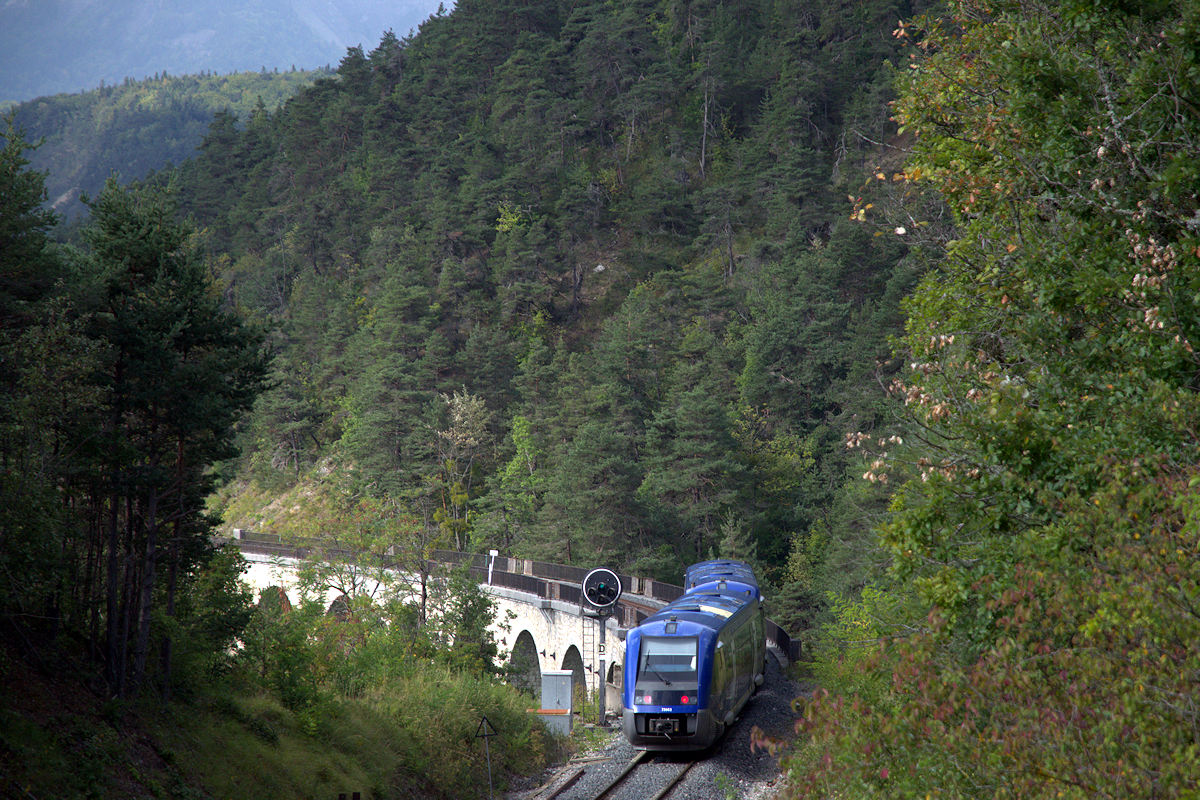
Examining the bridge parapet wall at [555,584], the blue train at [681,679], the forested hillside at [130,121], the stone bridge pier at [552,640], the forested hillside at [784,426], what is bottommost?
the stone bridge pier at [552,640]

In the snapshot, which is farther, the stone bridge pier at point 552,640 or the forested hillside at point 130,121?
the forested hillside at point 130,121

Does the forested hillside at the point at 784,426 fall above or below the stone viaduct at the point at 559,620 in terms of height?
above

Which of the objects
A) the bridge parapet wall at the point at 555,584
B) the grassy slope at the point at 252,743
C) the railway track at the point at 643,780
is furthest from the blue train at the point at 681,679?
the bridge parapet wall at the point at 555,584

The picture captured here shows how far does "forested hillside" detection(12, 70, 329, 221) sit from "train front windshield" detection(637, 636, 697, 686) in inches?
5510

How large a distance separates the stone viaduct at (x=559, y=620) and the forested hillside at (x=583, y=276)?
146 inches

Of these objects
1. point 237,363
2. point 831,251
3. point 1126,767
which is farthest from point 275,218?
point 1126,767

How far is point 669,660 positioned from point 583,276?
52.7 m

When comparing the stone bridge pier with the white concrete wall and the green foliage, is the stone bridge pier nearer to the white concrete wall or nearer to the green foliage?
the white concrete wall

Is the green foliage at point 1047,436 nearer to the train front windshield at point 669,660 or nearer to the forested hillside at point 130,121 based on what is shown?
the train front windshield at point 669,660

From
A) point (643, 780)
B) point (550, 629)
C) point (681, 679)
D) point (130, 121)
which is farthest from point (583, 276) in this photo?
point (130, 121)

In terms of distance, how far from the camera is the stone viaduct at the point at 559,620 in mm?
25469

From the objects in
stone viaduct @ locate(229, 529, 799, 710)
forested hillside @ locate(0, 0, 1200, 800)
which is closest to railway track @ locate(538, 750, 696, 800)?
forested hillside @ locate(0, 0, 1200, 800)

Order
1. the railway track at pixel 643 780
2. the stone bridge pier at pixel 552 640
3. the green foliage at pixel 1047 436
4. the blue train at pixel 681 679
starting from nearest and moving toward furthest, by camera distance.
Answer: the green foliage at pixel 1047 436
the railway track at pixel 643 780
the blue train at pixel 681 679
the stone bridge pier at pixel 552 640

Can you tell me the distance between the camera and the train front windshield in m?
14.8
